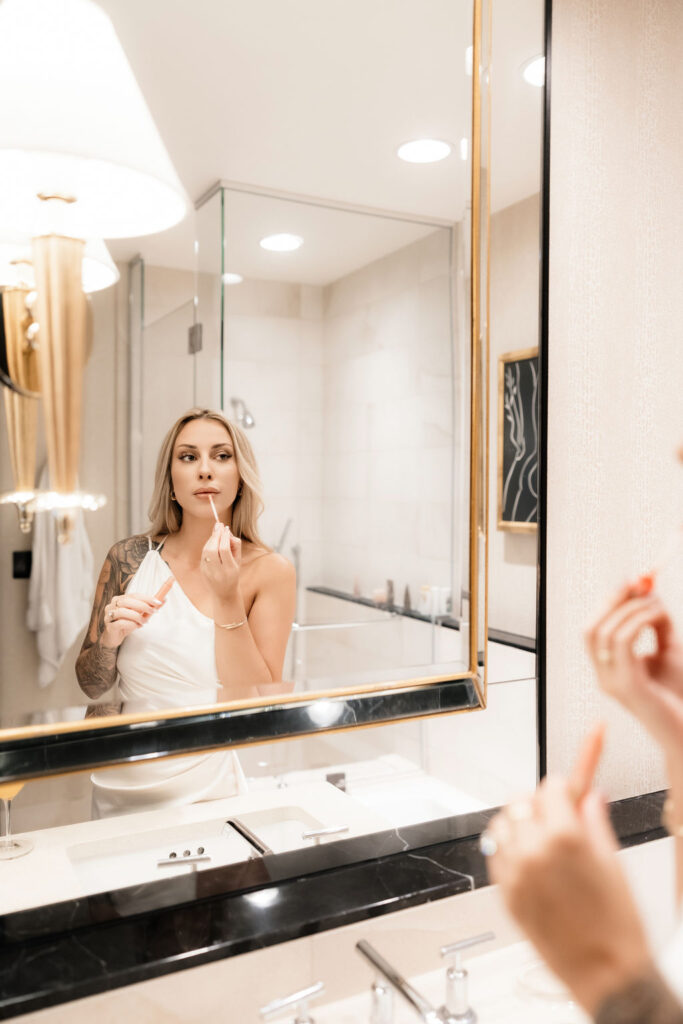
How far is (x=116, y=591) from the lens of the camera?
36.5 inches

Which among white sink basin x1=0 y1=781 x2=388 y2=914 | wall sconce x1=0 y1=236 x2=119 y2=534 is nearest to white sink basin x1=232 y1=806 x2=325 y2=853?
white sink basin x1=0 y1=781 x2=388 y2=914

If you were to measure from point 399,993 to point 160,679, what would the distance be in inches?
16.5

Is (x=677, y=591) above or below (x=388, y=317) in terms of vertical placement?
below

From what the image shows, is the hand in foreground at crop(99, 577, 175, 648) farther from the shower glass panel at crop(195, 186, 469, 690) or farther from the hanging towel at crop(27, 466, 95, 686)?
the shower glass panel at crop(195, 186, 469, 690)

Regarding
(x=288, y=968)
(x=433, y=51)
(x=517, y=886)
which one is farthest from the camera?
(x=433, y=51)

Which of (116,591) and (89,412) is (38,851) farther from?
(89,412)

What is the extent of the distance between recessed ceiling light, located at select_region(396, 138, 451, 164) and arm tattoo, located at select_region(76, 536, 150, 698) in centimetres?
61

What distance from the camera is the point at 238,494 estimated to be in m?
0.99

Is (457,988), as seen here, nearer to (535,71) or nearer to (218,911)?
(218,911)

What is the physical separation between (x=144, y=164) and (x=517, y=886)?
822 mm

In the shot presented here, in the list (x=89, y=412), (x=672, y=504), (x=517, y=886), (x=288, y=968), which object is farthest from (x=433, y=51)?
(x=288, y=968)

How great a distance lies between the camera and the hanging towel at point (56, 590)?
34.6 inches

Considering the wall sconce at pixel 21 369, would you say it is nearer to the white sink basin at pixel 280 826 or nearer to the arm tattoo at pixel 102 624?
the arm tattoo at pixel 102 624

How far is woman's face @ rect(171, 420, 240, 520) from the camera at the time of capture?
0.95m
